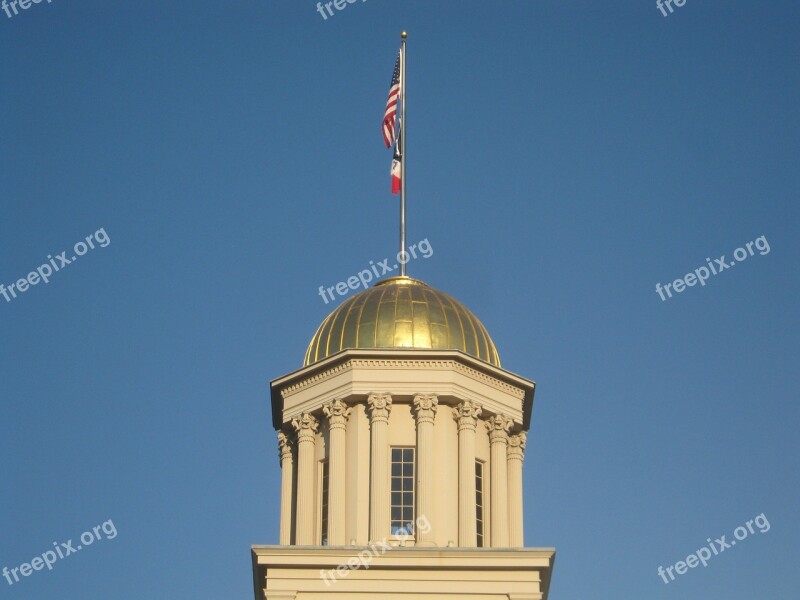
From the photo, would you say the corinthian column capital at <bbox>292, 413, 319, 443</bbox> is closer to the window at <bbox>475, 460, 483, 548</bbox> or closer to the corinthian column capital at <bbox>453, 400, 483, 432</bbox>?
the corinthian column capital at <bbox>453, 400, 483, 432</bbox>

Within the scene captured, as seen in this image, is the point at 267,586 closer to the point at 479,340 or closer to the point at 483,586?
the point at 483,586

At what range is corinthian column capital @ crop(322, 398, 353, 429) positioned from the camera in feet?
161

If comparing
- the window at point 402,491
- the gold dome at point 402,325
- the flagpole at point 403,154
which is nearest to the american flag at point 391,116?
the flagpole at point 403,154

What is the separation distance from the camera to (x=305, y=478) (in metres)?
49.2

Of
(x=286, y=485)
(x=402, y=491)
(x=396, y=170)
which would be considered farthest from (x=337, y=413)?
(x=396, y=170)

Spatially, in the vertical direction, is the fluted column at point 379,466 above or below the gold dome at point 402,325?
below

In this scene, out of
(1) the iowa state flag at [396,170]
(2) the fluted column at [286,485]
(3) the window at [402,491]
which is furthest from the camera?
(1) the iowa state flag at [396,170]

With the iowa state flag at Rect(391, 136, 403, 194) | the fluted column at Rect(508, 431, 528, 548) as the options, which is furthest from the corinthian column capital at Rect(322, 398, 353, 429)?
the iowa state flag at Rect(391, 136, 403, 194)

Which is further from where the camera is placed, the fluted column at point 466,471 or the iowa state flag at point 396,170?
the iowa state flag at point 396,170

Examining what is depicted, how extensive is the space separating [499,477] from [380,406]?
399 cm

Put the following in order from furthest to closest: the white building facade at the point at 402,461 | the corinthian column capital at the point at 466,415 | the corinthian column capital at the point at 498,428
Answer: the corinthian column capital at the point at 498,428 → the corinthian column capital at the point at 466,415 → the white building facade at the point at 402,461

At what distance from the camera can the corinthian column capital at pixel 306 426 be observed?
50.0m

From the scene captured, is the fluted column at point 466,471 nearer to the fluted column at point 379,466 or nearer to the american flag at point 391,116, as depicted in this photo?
the fluted column at point 379,466

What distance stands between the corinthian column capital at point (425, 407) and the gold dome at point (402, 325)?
5.63ft
